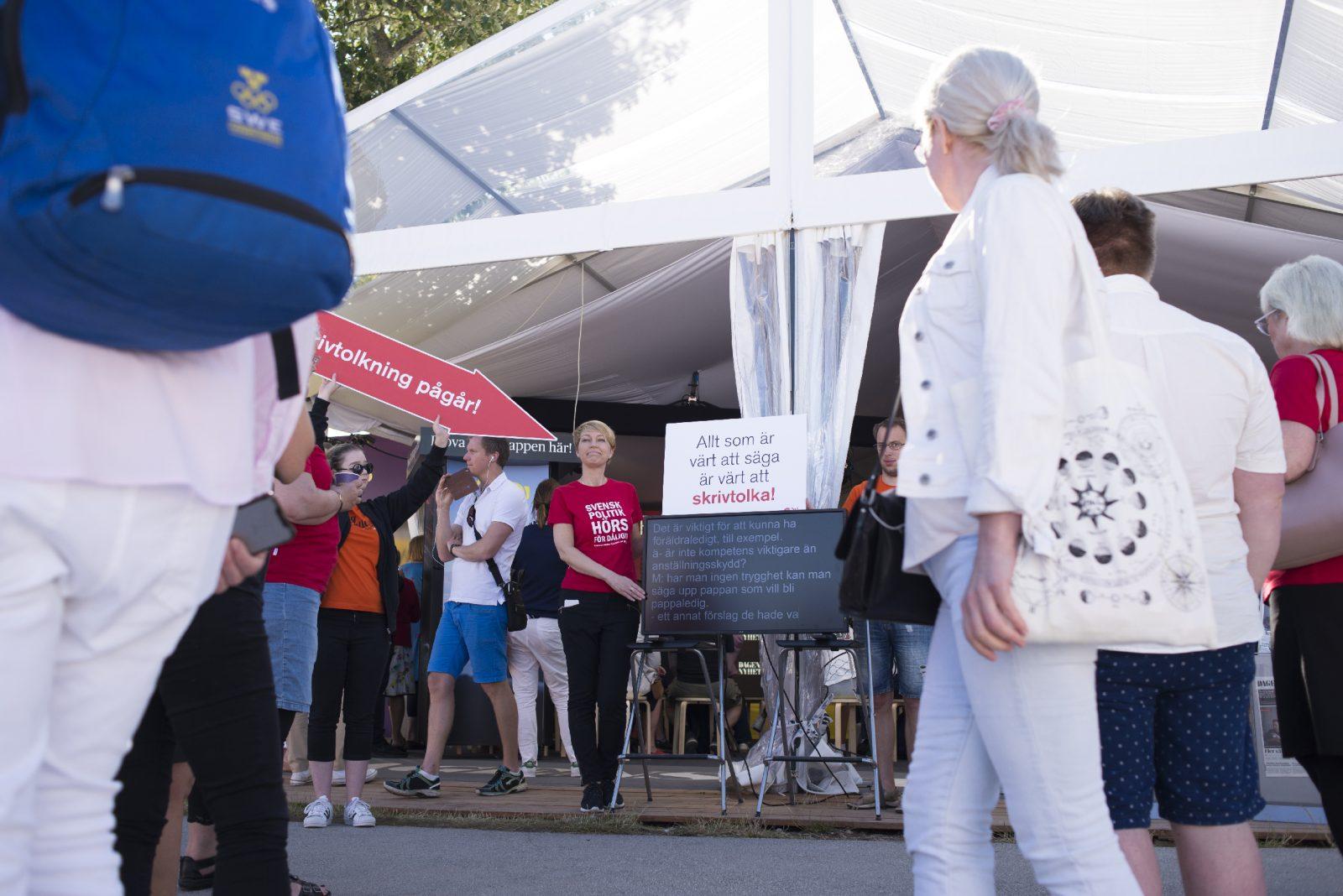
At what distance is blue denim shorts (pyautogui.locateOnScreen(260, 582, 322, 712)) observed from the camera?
458 cm

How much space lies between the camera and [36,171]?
113 centimetres

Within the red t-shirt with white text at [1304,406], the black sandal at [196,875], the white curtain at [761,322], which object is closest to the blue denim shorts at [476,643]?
the white curtain at [761,322]

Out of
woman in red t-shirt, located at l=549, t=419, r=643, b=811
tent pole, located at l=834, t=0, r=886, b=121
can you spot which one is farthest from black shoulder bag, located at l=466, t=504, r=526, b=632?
tent pole, located at l=834, t=0, r=886, b=121

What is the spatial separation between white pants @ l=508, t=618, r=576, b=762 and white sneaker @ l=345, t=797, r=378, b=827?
1815 millimetres

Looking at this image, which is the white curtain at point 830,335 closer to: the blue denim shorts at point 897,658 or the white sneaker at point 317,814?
the blue denim shorts at point 897,658

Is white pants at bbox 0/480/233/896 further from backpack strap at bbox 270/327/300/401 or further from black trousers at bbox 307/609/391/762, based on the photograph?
black trousers at bbox 307/609/391/762

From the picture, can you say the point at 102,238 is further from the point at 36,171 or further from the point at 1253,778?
the point at 1253,778

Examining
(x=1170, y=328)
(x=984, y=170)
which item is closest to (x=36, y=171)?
(x=984, y=170)

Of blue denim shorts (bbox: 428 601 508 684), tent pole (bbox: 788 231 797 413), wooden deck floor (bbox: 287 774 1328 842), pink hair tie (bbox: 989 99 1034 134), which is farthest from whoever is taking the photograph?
blue denim shorts (bbox: 428 601 508 684)

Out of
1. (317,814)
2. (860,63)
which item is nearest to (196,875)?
(317,814)

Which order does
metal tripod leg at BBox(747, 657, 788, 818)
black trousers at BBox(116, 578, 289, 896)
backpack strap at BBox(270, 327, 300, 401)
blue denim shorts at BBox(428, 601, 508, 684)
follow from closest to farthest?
backpack strap at BBox(270, 327, 300, 401) < black trousers at BBox(116, 578, 289, 896) < metal tripod leg at BBox(747, 657, 788, 818) < blue denim shorts at BBox(428, 601, 508, 684)

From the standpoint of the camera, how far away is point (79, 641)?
4.16ft

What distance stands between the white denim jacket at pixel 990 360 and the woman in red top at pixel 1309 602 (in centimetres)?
114

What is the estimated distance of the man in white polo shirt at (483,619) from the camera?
6.43 m
